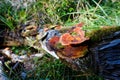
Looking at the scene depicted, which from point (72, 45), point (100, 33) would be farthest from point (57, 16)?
point (72, 45)

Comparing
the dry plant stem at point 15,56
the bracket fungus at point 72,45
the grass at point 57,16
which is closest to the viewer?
the bracket fungus at point 72,45

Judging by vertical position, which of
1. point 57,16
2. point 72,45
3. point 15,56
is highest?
point 57,16

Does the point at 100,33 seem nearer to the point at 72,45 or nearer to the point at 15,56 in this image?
the point at 72,45

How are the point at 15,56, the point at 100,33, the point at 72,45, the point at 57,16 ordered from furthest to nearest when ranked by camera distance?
1. the point at 57,16
2. the point at 15,56
3. the point at 100,33
4. the point at 72,45

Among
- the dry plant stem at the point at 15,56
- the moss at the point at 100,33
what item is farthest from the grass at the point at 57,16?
the moss at the point at 100,33

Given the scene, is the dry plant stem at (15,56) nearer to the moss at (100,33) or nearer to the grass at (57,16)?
the grass at (57,16)

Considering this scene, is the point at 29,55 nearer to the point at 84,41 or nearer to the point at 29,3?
the point at 29,3

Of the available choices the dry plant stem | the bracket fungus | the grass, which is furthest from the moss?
the dry plant stem

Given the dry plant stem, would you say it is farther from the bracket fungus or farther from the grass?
the bracket fungus

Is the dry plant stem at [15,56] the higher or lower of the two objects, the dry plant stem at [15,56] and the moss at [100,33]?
the lower
